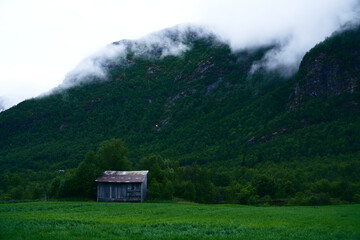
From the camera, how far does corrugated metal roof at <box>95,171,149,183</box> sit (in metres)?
56.1

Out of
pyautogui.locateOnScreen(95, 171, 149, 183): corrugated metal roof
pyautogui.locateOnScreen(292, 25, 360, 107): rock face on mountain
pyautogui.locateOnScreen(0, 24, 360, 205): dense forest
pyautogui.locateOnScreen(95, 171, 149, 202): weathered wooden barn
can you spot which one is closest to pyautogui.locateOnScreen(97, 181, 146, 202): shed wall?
pyautogui.locateOnScreen(95, 171, 149, 202): weathered wooden barn

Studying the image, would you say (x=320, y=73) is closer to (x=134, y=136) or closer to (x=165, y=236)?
(x=134, y=136)

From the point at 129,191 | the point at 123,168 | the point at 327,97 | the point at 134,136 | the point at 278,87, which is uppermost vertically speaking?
the point at 278,87

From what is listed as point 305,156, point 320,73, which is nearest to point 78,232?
point 305,156

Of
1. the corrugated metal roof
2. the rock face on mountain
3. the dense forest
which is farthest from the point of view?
the rock face on mountain

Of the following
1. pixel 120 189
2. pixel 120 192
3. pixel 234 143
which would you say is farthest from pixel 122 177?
pixel 234 143

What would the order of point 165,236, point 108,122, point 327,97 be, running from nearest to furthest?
point 165,236 → point 327,97 → point 108,122

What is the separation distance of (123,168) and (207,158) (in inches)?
3193

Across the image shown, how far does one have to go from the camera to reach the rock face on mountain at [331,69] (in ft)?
504

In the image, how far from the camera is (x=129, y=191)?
56.1 meters

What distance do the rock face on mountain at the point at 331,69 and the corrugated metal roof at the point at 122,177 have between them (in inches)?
4997

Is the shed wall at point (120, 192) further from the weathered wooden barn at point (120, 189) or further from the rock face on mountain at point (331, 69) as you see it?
the rock face on mountain at point (331, 69)

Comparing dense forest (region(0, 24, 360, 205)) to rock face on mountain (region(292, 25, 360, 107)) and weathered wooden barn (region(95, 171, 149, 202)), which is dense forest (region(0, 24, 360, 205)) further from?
weathered wooden barn (region(95, 171, 149, 202))

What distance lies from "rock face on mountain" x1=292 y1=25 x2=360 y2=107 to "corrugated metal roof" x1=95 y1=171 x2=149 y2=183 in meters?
127
